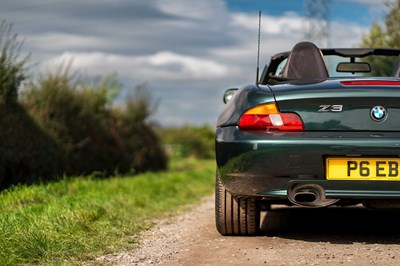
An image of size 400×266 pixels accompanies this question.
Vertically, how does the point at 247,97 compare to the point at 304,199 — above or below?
above

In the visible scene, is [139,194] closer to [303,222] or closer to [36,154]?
[36,154]

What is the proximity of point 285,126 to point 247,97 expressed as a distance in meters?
0.36

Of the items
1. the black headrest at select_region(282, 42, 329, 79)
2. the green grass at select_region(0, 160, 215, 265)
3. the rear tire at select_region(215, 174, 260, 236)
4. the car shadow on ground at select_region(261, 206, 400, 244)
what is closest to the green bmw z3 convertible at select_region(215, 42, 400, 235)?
the rear tire at select_region(215, 174, 260, 236)

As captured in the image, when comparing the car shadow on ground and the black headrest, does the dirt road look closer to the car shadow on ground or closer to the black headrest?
the car shadow on ground

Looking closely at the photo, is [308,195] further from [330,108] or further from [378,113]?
[378,113]

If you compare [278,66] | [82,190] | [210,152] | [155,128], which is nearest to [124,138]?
[155,128]

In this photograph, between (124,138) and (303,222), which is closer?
(303,222)

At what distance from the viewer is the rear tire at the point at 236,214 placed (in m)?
5.30

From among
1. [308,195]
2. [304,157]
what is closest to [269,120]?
[304,157]

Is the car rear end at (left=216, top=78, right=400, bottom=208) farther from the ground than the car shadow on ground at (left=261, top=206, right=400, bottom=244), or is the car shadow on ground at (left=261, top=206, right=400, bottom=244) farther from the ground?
the car rear end at (left=216, top=78, right=400, bottom=208)

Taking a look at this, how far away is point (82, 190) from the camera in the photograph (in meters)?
9.98

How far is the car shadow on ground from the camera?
536 cm

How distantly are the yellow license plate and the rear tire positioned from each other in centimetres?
76

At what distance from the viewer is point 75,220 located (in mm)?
5863
